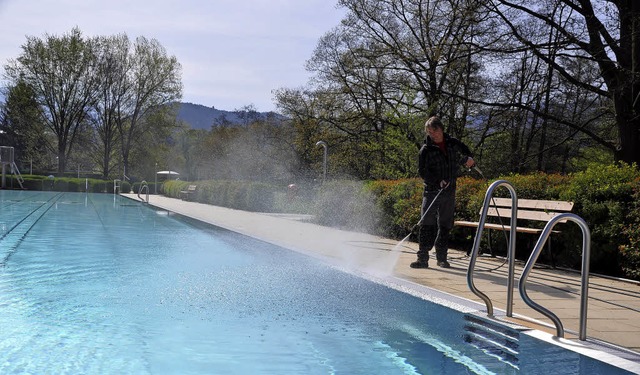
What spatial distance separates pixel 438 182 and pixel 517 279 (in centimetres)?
148

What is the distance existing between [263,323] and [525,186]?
17.9 ft

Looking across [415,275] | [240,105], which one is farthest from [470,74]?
[240,105]

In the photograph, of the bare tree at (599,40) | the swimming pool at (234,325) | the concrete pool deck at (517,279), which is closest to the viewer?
the swimming pool at (234,325)

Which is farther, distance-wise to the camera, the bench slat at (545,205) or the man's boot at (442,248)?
the man's boot at (442,248)

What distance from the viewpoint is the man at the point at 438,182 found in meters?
7.42

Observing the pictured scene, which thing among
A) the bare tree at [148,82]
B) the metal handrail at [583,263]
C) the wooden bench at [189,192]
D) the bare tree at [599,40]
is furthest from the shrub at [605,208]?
the bare tree at [148,82]

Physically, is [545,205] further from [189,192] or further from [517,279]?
[189,192]

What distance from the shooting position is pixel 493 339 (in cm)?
432

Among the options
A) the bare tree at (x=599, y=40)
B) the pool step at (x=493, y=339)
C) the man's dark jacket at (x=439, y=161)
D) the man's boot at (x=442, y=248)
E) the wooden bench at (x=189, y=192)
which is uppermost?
the bare tree at (x=599, y=40)

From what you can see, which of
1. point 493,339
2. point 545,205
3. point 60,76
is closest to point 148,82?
point 60,76

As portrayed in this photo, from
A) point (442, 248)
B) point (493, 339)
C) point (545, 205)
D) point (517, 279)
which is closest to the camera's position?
point (493, 339)

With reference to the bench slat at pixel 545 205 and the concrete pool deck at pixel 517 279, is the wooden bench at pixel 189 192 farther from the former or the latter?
the bench slat at pixel 545 205

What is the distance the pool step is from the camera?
4000 millimetres

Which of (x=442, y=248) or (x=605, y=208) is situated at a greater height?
(x=605, y=208)
